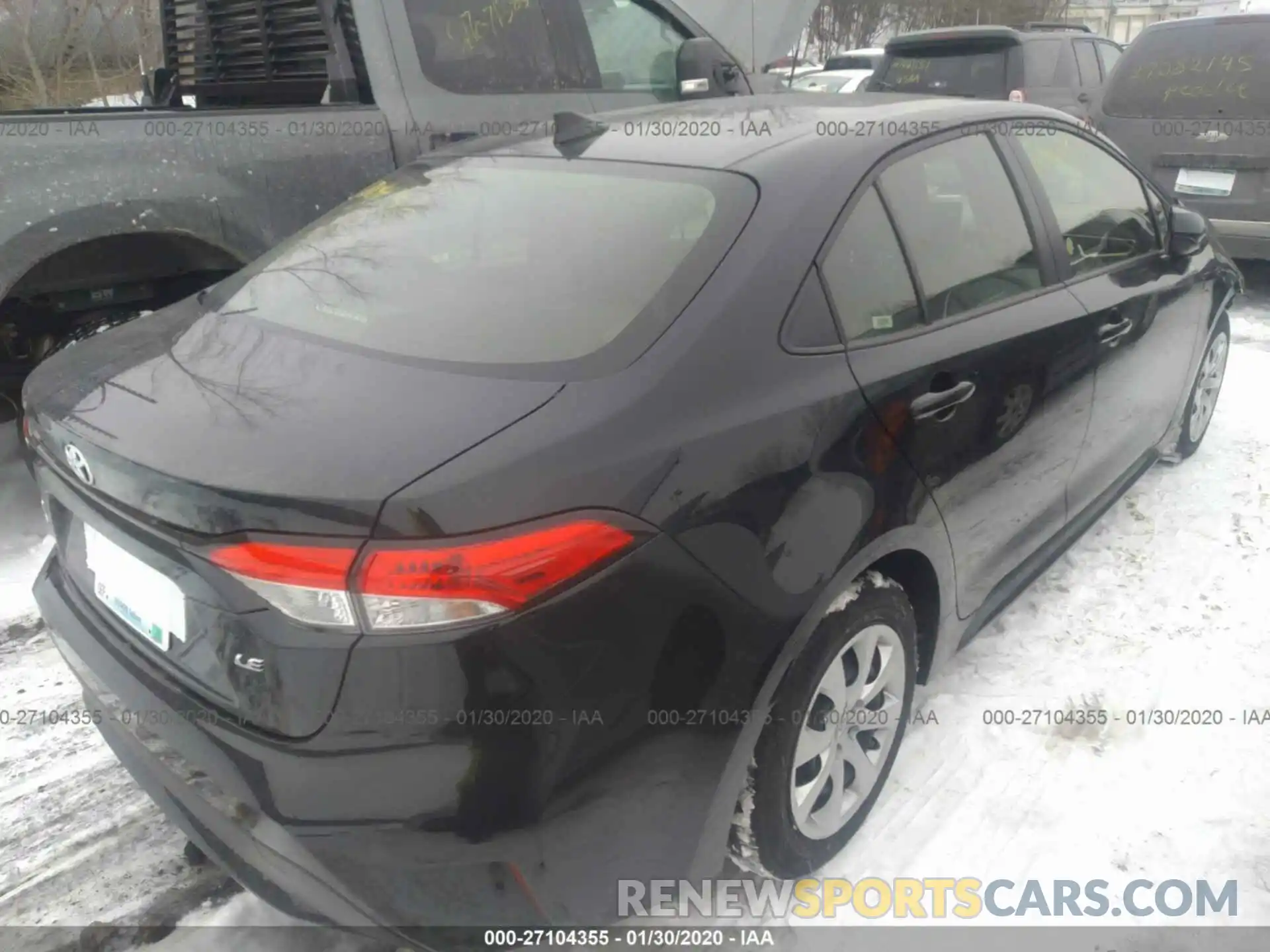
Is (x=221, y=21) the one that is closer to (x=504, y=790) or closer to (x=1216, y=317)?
(x=504, y=790)

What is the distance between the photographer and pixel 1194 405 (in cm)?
419

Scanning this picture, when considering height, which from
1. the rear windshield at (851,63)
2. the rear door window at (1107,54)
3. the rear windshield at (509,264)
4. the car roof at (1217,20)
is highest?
the car roof at (1217,20)

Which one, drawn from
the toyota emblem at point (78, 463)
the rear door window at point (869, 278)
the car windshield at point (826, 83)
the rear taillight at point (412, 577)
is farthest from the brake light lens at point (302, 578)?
the car windshield at point (826, 83)

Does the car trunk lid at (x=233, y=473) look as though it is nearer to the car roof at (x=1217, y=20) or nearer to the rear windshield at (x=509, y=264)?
the rear windshield at (x=509, y=264)

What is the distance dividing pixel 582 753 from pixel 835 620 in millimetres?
680

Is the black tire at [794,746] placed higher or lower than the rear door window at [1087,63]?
lower

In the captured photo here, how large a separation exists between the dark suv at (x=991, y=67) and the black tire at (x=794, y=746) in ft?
26.0

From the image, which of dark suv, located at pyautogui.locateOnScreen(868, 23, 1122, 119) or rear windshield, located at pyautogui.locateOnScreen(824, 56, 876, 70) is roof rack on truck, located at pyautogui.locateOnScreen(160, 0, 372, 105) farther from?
rear windshield, located at pyautogui.locateOnScreen(824, 56, 876, 70)

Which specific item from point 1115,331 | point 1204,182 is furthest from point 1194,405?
point 1204,182

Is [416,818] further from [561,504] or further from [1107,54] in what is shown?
[1107,54]

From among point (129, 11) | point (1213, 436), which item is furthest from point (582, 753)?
point (129, 11)

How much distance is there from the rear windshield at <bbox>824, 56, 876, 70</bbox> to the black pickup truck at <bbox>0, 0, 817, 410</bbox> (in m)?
14.3

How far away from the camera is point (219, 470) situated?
1.57 meters

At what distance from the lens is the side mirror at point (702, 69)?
457cm
